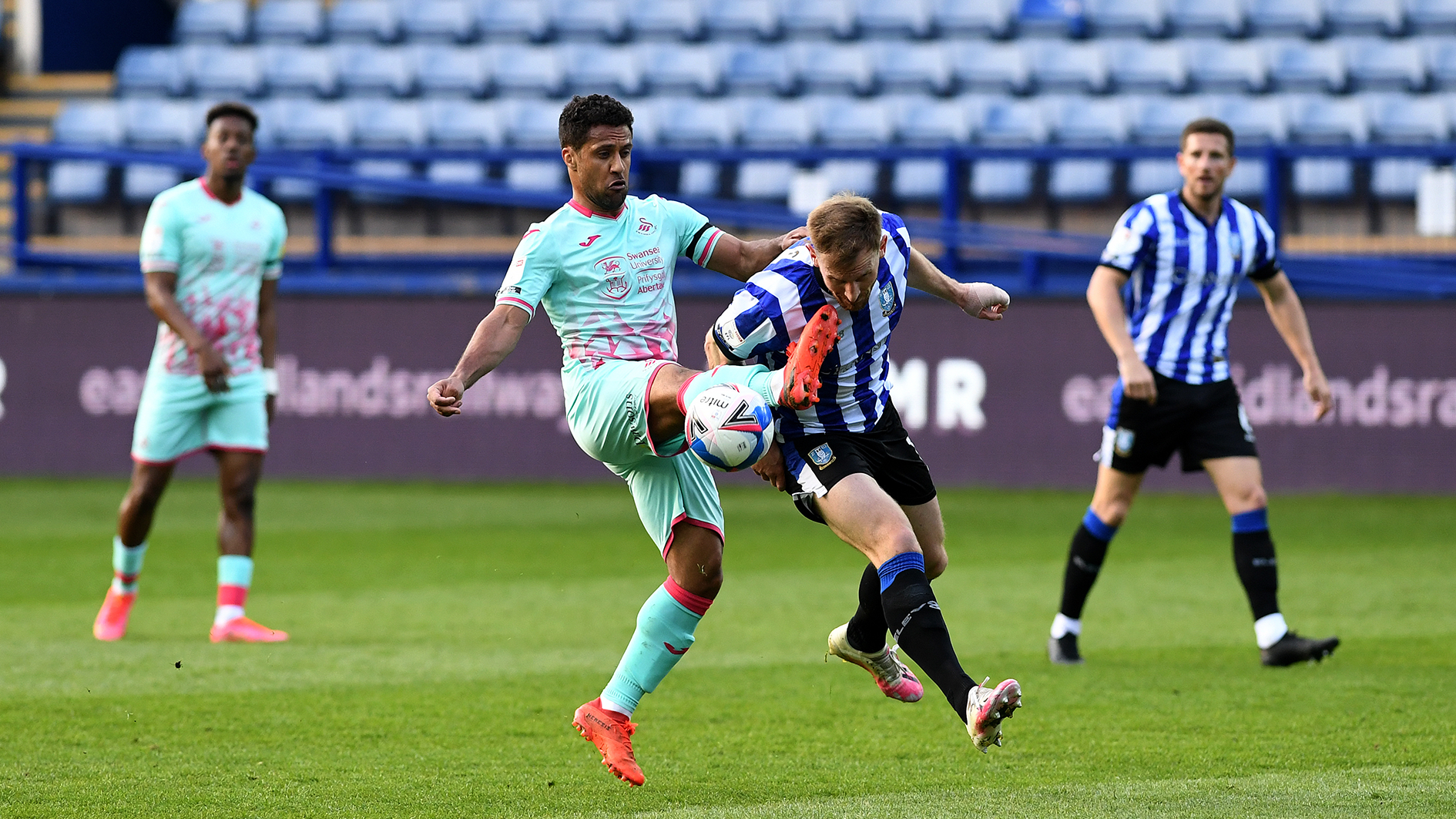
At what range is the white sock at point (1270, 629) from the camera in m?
6.72

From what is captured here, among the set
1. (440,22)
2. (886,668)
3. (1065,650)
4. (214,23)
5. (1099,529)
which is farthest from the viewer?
(214,23)

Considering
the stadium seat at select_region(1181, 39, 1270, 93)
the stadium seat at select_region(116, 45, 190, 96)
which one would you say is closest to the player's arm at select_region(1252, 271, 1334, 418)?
the stadium seat at select_region(1181, 39, 1270, 93)

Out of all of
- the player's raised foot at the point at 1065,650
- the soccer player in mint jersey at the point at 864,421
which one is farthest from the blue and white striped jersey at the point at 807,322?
the player's raised foot at the point at 1065,650

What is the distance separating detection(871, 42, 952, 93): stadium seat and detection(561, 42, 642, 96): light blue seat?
7.68 feet

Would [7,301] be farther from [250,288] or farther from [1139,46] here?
[1139,46]

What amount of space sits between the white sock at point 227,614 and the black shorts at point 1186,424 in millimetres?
3705

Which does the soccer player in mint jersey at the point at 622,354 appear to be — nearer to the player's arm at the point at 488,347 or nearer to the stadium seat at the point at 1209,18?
the player's arm at the point at 488,347

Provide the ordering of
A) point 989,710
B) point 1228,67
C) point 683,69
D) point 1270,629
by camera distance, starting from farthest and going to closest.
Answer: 1. point 683,69
2. point 1228,67
3. point 1270,629
4. point 989,710

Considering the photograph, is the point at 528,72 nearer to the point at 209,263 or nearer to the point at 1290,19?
the point at 1290,19

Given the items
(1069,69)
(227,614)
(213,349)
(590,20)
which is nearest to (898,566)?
(227,614)

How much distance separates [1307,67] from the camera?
16281 millimetres

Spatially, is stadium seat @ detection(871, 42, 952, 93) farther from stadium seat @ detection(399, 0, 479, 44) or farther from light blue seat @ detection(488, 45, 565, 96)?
stadium seat @ detection(399, 0, 479, 44)

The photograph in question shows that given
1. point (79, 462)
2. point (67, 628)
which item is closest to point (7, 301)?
point (79, 462)

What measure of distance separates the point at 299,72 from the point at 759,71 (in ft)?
15.3
